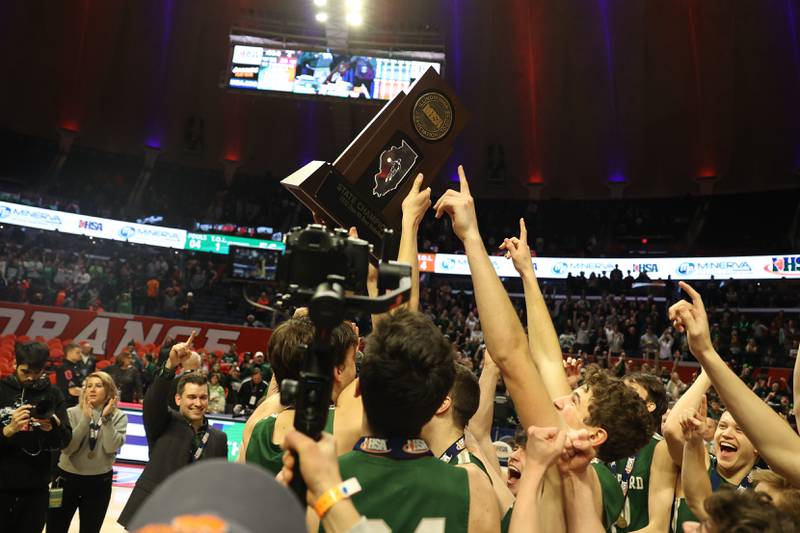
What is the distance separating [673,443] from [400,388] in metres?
1.75

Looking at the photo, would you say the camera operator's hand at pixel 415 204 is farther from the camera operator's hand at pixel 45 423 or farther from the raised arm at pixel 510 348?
the camera operator's hand at pixel 45 423

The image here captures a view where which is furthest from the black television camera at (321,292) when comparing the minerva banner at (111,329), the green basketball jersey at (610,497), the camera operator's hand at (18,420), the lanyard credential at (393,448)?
the minerva banner at (111,329)

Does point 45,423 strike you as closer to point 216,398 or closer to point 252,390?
point 216,398

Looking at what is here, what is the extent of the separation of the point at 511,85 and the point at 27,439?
19558 mm

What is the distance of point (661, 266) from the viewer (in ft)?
67.5

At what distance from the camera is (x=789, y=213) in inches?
826

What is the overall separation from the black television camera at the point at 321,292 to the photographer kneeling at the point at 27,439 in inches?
132

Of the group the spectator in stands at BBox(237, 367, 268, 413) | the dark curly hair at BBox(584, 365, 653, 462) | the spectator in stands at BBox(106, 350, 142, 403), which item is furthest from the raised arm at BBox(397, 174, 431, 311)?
the spectator in stands at BBox(106, 350, 142, 403)

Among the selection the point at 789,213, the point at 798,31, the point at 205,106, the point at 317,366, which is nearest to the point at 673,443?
the point at 317,366

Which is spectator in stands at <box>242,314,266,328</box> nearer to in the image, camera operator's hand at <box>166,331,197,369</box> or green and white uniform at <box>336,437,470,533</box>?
camera operator's hand at <box>166,331,197,369</box>

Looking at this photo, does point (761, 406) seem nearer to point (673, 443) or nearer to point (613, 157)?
point (673, 443)

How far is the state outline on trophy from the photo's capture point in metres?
2.62

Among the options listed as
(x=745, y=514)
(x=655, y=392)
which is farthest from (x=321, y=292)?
(x=655, y=392)

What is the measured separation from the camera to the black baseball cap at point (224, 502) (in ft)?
3.30
